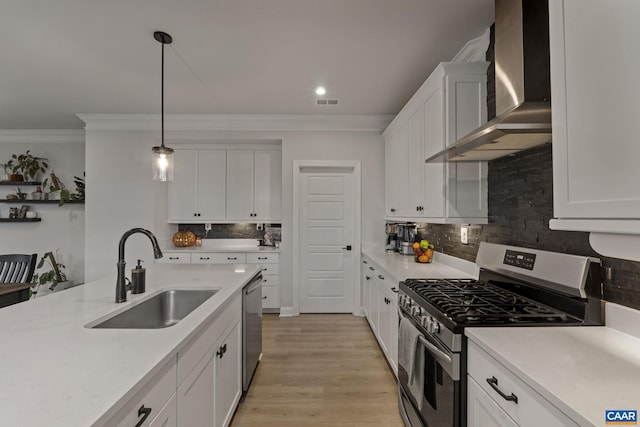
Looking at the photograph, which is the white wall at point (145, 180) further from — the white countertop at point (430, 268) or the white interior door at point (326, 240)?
the white countertop at point (430, 268)

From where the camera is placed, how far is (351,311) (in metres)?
4.55

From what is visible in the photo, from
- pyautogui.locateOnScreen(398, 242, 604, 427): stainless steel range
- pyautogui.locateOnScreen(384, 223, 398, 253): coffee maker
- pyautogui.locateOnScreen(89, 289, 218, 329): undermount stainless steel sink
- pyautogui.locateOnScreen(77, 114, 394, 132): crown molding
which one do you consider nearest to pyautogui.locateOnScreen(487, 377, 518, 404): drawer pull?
pyautogui.locateOnScreen(398, 242, 604, 427): stainless steel range

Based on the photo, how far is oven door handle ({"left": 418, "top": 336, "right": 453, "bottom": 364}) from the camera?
1.46 meters

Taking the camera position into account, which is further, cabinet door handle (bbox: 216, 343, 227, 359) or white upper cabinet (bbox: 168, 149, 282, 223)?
white upper cabinet (bbox: 168, 149, 282, 223)

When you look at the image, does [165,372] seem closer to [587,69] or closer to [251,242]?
[587,69]

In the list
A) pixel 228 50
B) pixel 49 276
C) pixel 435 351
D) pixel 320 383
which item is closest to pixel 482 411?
pixel 435 351

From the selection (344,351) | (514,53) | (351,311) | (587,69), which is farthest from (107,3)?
(351,311)

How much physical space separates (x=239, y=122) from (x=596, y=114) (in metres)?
4.09

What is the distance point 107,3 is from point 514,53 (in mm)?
2481

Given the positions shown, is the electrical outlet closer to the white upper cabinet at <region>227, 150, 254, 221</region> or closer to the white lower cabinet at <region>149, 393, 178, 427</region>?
the white lower cabinet at <region>149, 393, 178, 427</region>

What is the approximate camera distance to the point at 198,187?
4.76 m

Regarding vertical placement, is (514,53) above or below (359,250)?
above

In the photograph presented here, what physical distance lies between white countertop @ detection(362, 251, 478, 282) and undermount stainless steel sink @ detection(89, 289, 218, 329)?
4.79 feet

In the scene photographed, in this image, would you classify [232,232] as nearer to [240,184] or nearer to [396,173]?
[240,184]
